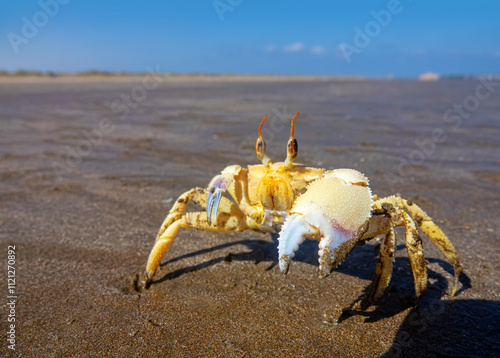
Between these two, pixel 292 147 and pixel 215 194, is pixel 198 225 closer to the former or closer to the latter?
pixel 215 194

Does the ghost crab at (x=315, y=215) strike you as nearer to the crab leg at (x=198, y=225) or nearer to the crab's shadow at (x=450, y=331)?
the crab leg at (x=198, y=225)

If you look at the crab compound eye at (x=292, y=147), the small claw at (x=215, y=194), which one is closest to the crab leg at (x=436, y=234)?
the crab compound eye at (x=292, y=147)

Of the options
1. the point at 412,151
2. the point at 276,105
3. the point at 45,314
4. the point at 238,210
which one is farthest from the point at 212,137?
the point at 276,105

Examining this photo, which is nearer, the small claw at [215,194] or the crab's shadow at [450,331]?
the crab's shadow at [450,331]

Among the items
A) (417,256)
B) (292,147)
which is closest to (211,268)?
(292,147)

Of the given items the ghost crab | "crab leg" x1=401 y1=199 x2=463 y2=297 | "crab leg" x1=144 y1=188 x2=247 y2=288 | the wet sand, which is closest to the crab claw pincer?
the ghost crab

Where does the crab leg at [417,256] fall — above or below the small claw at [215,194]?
below
